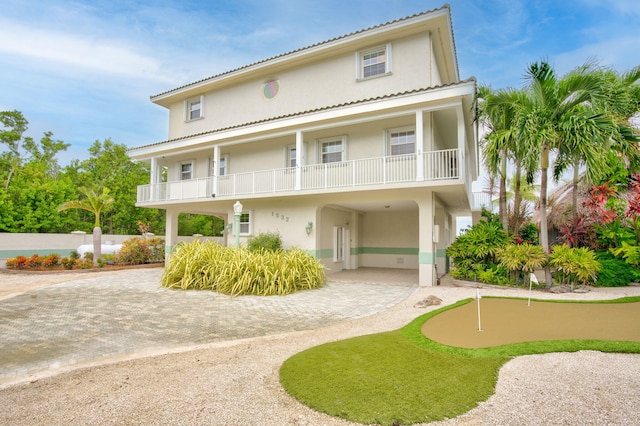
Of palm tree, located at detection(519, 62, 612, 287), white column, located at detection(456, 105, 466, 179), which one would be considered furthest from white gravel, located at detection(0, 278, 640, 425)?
palm tree, located at detection(519, 62, 612, 287)

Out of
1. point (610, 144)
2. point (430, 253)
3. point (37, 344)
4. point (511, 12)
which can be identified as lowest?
point (37, 344)

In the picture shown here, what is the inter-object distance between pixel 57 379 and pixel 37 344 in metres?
2.01

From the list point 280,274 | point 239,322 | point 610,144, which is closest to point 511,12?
point 610,144

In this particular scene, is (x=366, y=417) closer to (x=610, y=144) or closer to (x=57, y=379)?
(x=57, y=379)

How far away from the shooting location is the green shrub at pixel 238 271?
10180 mm

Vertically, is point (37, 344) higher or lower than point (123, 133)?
lower

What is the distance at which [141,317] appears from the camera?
7410 mm

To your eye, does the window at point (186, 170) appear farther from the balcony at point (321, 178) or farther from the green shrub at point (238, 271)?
the green shrub at point (238, 271)

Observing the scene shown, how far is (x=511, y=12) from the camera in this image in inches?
496

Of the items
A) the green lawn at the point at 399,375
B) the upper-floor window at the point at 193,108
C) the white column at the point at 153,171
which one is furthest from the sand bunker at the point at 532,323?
the upper-floor window at the point at 193,108

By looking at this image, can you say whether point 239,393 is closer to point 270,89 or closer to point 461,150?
point 461,150

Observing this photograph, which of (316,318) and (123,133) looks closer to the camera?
(316,318)

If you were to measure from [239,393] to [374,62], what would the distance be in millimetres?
14081

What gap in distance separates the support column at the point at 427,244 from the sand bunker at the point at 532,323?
3680mm
